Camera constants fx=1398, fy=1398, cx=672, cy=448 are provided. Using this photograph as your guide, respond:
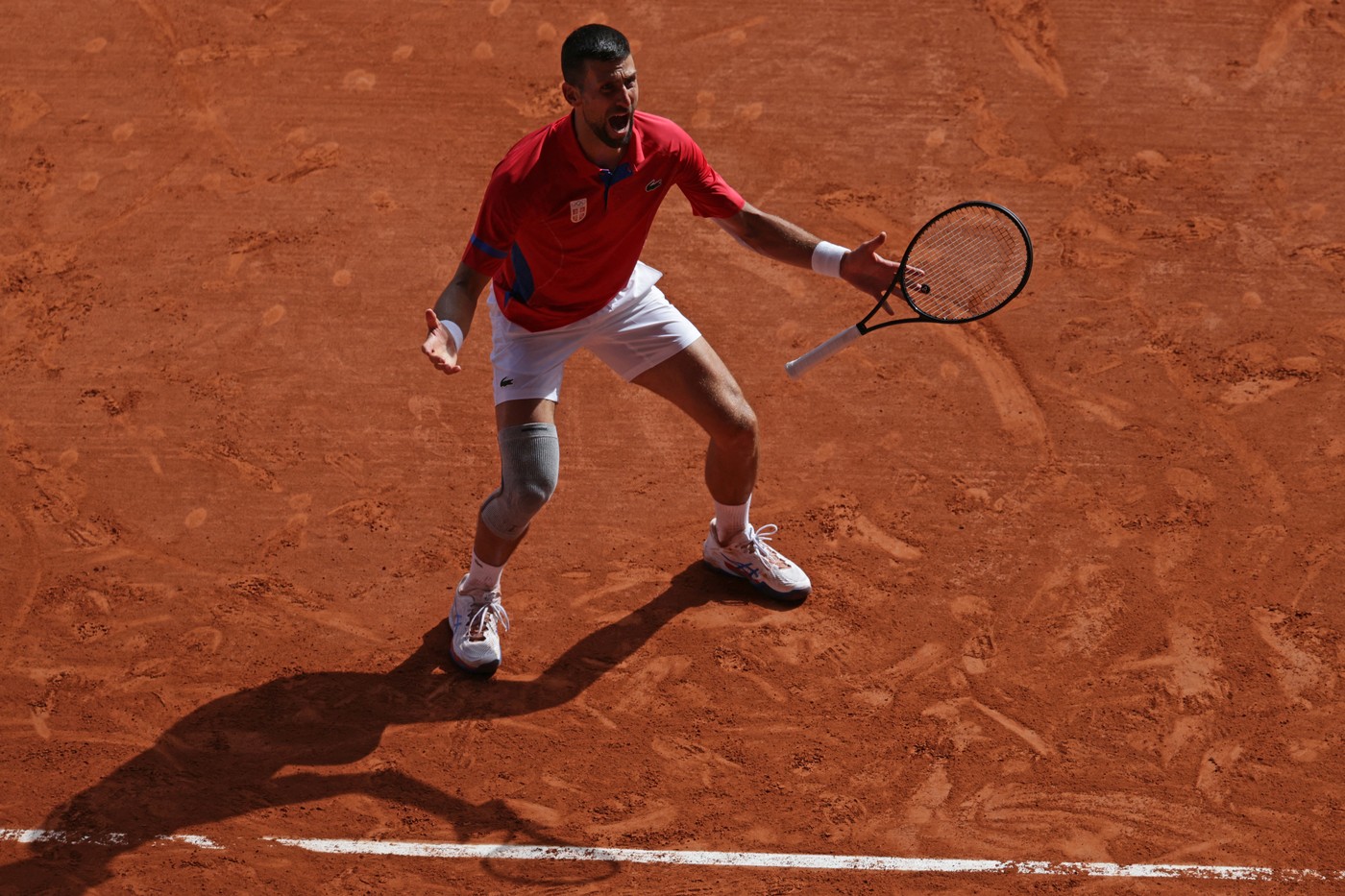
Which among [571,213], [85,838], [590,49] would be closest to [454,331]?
[571,213]

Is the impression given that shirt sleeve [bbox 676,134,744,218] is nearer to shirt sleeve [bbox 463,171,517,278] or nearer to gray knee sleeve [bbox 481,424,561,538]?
shirt sleeve [bbox 463,171,517,278]

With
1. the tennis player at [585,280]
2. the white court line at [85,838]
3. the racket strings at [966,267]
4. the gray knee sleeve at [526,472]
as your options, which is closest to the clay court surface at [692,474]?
the white court line at [85,838]

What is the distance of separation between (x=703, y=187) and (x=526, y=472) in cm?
130

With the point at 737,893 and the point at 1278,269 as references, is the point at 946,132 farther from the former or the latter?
the point at 737,893

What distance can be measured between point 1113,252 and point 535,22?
12.4ft

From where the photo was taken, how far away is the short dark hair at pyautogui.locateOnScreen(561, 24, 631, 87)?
4820mm

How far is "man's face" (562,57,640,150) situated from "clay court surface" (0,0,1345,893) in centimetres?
195

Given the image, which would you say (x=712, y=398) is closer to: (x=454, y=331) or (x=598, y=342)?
(x=598, y=342)

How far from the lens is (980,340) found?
698cm

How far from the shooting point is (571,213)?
5.10m

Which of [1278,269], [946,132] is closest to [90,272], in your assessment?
[946,132]

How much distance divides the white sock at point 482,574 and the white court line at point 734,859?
1069 mm

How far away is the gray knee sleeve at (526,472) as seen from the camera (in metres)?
5.21

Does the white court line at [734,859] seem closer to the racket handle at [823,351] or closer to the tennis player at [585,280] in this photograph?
the tennis player at [585,280]
